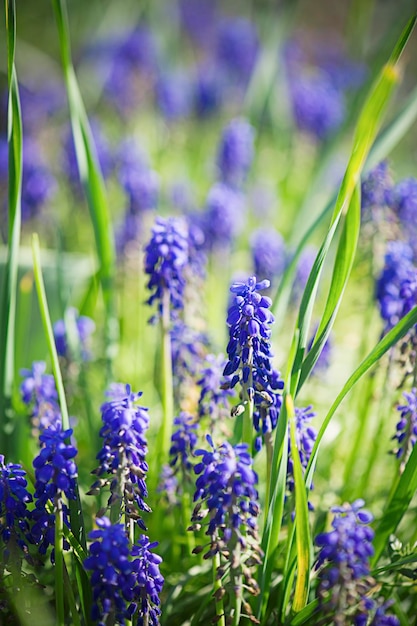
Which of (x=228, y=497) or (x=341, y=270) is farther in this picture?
(x=341, y=270)

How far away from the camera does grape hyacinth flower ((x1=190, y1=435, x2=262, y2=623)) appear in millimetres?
1678

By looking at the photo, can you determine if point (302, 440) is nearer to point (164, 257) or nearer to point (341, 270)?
point (341, 270)

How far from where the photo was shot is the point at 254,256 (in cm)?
329

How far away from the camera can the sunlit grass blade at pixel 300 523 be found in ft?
5.53

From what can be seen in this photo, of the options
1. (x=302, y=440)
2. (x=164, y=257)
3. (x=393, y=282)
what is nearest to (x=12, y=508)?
(x=302, y=440)

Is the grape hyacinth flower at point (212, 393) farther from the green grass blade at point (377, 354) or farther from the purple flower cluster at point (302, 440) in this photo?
the green grass blade at point (377, 354)

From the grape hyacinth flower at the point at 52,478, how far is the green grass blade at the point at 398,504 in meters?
1.01

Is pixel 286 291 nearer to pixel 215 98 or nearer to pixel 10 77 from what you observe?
pixel 10 77

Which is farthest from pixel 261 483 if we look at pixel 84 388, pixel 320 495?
pixel 84 388

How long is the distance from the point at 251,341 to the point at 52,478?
648 mm

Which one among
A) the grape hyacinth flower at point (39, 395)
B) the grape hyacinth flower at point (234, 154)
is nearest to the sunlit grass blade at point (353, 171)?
the grape hyacinth flower at point (39, 395)

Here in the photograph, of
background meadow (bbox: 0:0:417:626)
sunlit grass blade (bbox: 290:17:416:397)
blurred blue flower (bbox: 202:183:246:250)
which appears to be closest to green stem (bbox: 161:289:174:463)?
background meadow (bbox: 0:0:417:626)

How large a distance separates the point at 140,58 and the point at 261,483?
4.58 metres

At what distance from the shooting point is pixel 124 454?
174cm
